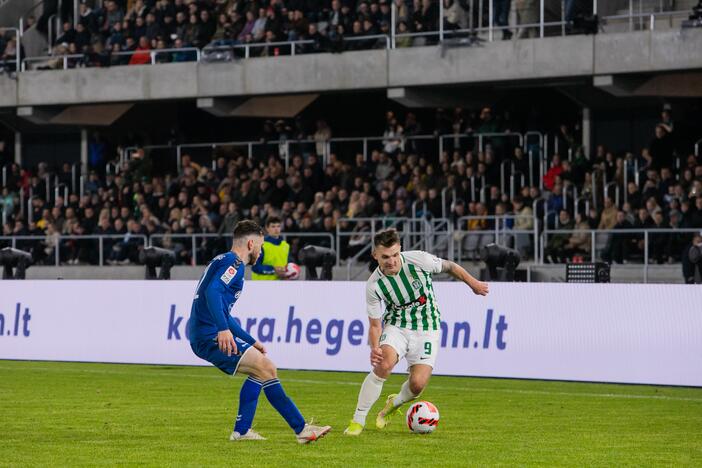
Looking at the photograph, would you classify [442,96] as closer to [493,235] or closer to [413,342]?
[493,235]

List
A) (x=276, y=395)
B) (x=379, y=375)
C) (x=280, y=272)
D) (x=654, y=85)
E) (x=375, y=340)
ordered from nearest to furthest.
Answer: (x=276, y=395) → (x=375, y=340) → (x=379, y=375) → (x=280, y=272) → (x=654, y=85)

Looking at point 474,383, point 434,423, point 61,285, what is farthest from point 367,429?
point 61,285

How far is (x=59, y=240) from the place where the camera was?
35.0 m

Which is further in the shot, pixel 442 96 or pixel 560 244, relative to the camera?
pixel 442 96

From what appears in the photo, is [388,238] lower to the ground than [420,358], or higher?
higher

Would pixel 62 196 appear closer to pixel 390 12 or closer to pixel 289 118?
pixel 289 118

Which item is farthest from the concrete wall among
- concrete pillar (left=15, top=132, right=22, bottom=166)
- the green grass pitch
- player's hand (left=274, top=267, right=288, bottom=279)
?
the green grass pitch

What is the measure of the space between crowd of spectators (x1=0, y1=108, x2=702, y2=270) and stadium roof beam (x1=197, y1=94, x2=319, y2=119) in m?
0.93

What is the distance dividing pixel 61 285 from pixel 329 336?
4767 mm

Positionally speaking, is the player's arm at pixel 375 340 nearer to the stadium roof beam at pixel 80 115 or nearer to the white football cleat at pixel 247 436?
the white football cleat at pixel 247 436

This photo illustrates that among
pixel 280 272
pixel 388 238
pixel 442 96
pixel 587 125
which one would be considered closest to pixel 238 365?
pixel 388 238

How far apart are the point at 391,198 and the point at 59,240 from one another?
9.03 meters

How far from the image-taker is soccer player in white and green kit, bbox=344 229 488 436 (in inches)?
493

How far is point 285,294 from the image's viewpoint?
66.9 ft
